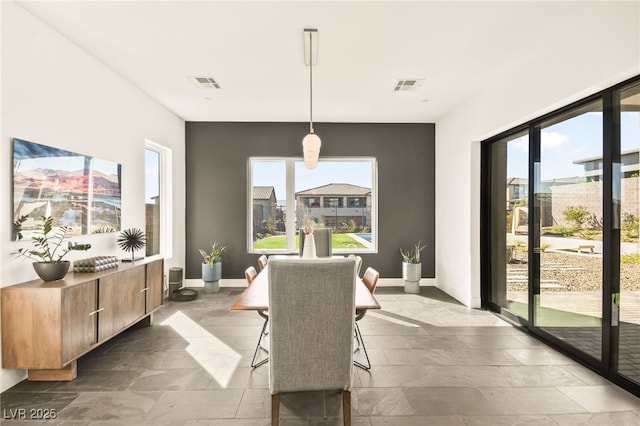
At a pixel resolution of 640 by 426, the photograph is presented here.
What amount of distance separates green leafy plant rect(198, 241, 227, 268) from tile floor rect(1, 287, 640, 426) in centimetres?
176

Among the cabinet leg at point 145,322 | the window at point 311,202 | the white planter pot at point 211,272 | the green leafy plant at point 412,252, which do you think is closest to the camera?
the cabinet leg at point 145,322

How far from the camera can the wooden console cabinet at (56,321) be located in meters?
2.47

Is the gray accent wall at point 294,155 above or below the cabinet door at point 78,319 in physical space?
above

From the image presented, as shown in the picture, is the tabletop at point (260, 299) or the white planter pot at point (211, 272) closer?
the tabletop at point (260, 299)

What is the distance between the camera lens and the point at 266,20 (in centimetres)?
280

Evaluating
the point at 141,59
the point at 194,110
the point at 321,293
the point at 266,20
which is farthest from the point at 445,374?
the point at 194,110

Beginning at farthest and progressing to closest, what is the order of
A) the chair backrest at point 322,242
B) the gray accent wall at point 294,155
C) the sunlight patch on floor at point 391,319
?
the gray accent wall at point 294,155, the chair backrest at point 322,242, the sunlight patch on floor at point 391,319

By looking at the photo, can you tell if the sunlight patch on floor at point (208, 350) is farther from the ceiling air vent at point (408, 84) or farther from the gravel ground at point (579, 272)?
the ceiling air vent at point (408, 84)

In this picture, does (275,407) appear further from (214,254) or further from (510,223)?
(214,254)

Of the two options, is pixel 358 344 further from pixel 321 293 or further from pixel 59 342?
pixel 59 342

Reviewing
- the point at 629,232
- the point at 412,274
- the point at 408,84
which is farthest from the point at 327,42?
the point at 412,274

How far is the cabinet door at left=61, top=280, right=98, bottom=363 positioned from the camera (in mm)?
2531

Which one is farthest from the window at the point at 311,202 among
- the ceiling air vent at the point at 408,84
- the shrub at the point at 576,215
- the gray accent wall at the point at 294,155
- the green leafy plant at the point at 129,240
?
the shrub at the point at 576,215

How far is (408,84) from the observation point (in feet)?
14.0
